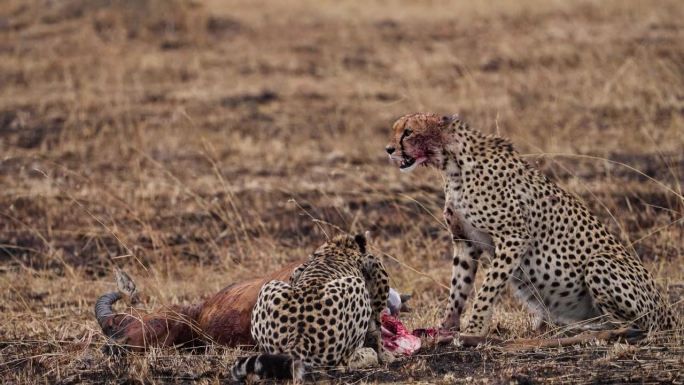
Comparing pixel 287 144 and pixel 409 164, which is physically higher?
pixel 409 164

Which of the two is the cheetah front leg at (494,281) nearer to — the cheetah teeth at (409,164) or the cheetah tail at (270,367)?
the cheetah teeth at (409,164)

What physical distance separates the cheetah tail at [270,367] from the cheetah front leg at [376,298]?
0.71 metres

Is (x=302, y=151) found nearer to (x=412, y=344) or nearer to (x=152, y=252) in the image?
(x=152, y=252)

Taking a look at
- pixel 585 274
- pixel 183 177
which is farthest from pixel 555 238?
pixel 183 177

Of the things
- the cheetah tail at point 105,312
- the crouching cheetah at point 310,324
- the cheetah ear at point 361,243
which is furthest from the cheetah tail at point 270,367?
the cheetah tail at point 105,312

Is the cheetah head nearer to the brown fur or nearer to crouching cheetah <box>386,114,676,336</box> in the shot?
crouching cheetah <box>386,114,676,336</box>

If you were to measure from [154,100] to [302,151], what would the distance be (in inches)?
110

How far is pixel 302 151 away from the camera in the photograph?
12.8 metres

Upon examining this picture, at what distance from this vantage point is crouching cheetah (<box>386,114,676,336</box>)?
6.65 m

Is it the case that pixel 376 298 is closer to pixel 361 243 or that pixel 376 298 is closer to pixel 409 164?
pixel 361 243

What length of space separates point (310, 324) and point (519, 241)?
1.49 meters

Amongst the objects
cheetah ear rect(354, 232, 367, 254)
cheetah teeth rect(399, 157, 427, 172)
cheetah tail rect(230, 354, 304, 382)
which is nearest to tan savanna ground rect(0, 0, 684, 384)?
cheetah tail rect(230, 354, 304, 382)

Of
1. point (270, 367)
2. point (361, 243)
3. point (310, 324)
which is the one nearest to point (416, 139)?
point (361, 243)

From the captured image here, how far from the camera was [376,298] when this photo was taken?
6410 millimetres
